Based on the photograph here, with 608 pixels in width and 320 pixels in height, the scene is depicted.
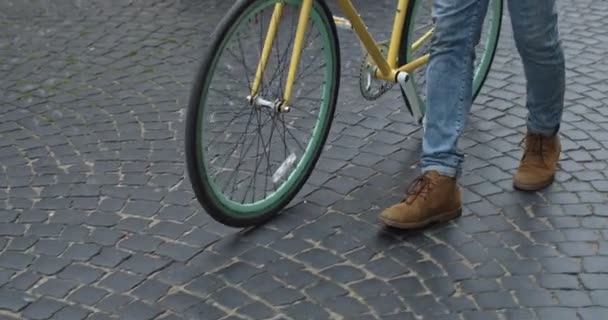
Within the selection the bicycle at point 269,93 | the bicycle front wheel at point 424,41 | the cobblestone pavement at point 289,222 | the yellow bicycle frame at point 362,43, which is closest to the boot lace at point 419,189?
the cobblestone pavement at point 289,222

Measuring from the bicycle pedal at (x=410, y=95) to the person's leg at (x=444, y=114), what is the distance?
47 centimetres

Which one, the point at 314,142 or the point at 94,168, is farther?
the point at 94,168

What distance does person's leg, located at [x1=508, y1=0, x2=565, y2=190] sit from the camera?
12.9 ft

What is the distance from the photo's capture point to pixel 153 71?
229 inches

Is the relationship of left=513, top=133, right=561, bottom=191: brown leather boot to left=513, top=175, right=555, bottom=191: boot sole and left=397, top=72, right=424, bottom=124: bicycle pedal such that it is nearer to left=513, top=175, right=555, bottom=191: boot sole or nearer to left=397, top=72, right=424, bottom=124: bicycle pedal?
left=513, top=175, right=555, bottom=191: boot sole

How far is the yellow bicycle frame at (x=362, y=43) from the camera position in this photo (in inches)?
149

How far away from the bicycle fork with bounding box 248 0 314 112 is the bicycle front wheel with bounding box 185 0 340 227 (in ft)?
0.04

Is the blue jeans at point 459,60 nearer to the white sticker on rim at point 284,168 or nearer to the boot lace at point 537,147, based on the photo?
the boot lace at point 537,147

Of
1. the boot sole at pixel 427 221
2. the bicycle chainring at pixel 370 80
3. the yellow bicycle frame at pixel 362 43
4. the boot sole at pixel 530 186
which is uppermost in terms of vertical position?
the yellow bicycle frame at pixel 362 43

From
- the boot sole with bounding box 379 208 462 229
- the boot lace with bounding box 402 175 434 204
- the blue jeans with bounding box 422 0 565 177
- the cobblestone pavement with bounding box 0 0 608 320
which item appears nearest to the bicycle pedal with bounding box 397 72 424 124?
the cobblestone pavement with bounding box 0 0 608 320

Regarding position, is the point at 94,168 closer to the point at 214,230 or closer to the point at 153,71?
the point at 214,230

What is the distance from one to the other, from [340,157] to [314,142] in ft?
1.38

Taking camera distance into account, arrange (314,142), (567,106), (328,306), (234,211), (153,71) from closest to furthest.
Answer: (328,306) < (234,211) < (314,142) < (567,106) < (153,71)

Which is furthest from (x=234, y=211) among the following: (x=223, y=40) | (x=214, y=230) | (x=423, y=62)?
(x=423, y=62)
